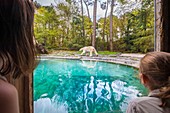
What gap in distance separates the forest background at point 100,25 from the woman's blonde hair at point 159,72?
0.67m

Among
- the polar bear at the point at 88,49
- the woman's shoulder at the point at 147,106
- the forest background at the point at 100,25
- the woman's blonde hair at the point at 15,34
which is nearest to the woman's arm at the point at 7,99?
the woman's blonde hair at the point at 15,34

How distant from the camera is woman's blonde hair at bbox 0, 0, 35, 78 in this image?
1.47 ft

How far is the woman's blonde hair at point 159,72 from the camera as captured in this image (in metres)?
0.84

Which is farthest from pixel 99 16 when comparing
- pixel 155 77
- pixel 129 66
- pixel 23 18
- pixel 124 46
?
pixel 23 18

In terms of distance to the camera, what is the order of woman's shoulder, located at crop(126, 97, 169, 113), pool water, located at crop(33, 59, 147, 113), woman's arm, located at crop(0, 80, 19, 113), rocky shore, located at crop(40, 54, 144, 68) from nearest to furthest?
woman's arm, located at crop(0, 80, 19, 113), woman's shoulder, located at crop(126, 97, 169, 113), rocky shore, located at crop(40, 54, 144, 68), pool water, located at crop(33, 59, 147, 113)

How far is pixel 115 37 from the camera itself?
1886mm

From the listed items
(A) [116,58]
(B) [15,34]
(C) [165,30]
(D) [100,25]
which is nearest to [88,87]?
(A) [116,58]

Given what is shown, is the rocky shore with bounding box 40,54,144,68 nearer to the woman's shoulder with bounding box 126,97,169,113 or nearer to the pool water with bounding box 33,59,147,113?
the pool water with bounding box 33,59,147,113

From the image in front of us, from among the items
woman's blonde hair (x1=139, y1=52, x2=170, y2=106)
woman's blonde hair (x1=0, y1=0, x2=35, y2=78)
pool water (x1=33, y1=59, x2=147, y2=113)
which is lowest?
pool water (x1=33, y1=59, x2=147, y2=113)

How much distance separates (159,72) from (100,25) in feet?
3.88

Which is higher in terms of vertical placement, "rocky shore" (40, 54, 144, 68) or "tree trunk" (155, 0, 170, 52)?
"tree trunk" (155, 0, 170, 52)

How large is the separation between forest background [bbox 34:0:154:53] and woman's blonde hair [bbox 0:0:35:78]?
1063mm

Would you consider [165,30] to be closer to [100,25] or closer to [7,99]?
[100,25]

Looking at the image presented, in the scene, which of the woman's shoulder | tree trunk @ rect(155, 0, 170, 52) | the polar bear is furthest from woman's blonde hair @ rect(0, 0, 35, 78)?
the polar bear
